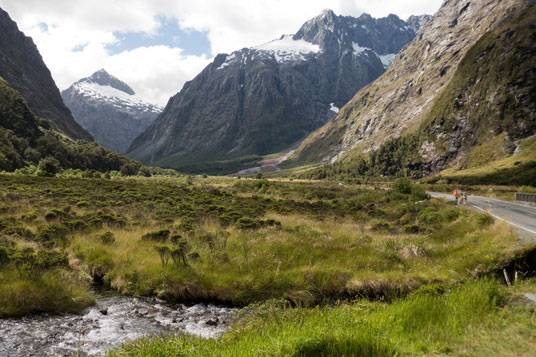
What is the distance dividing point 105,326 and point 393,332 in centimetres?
906

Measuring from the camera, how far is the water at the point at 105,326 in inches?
334

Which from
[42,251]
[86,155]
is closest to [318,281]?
[42,251]

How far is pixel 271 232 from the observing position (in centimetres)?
1911

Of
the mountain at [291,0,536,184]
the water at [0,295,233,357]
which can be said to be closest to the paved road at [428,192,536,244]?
the water at [0,295,233,357]

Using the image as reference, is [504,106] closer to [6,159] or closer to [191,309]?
[191,309]

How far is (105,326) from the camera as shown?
9844 mm

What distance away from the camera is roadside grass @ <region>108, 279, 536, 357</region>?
543cm

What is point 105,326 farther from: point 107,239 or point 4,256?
point 107,239

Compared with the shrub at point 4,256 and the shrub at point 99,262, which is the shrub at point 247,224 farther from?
the shrub at point 4,256

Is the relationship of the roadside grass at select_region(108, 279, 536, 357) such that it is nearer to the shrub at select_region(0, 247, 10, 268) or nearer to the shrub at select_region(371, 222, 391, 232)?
the shrub at select_region(0, 247, 10, 268)

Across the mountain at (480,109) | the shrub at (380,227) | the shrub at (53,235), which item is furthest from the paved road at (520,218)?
the mountain at (480,109)

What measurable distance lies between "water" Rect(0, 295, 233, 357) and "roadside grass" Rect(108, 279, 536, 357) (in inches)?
114

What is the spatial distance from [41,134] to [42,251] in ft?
443

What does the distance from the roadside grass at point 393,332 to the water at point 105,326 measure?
2.90 metres
